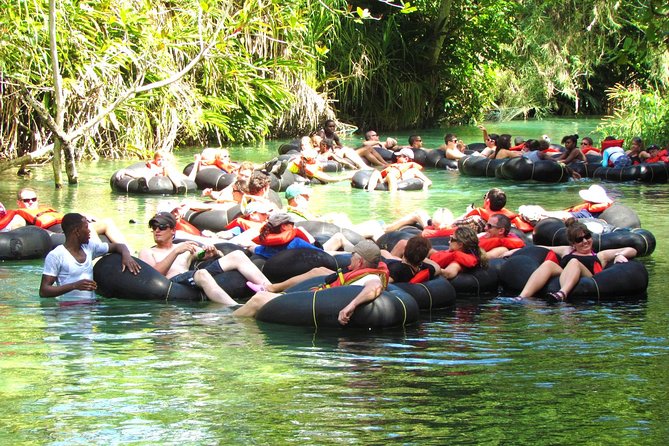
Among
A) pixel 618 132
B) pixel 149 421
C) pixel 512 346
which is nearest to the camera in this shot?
pixel 149 421

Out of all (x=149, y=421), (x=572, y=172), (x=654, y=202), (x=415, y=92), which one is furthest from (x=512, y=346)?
(x=415, y=92)

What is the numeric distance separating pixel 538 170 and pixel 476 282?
10.3 m

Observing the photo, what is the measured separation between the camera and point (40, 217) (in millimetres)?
12914

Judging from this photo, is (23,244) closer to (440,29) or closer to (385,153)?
(385,153)

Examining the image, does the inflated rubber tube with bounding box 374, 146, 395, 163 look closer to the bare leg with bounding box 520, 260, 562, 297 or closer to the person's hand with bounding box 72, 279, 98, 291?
the bare leg with bounding box 520, 260, 562, 297

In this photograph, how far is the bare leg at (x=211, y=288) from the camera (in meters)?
9.95

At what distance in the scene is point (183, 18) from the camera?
23.9 m

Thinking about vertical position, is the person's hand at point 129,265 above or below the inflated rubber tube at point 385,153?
below

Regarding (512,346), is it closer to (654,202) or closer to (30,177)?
(654,202)

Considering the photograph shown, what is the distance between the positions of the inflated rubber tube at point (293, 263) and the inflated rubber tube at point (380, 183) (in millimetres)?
9038

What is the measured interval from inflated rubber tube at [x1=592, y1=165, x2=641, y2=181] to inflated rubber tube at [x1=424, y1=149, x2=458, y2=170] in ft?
11.8

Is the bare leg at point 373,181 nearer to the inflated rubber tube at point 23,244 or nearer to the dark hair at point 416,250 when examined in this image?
the inflated rubber tube at point 23,244

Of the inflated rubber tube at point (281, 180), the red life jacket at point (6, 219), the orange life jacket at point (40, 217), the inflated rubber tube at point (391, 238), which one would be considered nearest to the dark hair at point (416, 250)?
the inflated rubber tube at point (391, 238)

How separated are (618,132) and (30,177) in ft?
43.1
